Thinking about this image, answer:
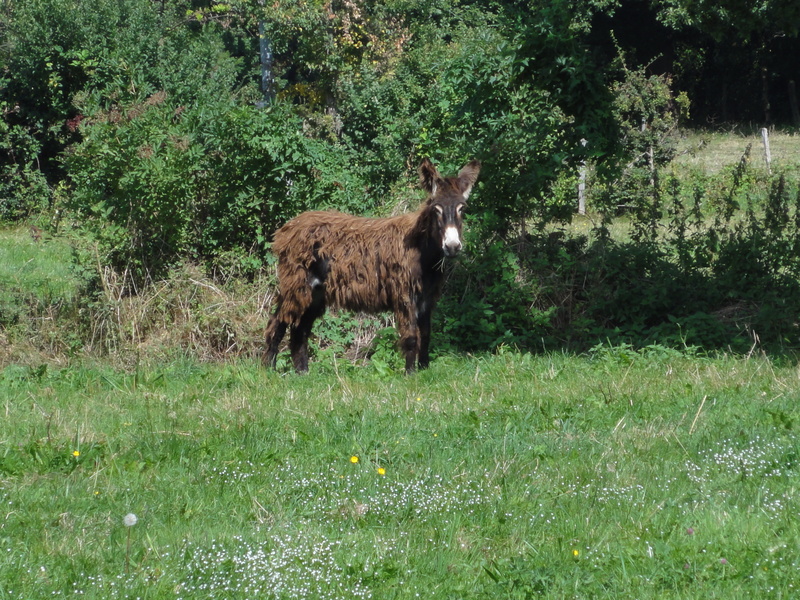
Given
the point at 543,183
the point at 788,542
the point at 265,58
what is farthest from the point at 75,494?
the point at 265,58

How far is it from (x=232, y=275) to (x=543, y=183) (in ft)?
14.7

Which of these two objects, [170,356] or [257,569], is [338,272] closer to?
[170,356]

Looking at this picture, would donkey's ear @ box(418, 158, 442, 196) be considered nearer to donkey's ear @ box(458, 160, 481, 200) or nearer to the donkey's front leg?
donkey's ear @ box(458, 160, 481, 200)

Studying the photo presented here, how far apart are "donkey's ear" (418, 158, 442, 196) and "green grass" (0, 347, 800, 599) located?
2285 millimetres

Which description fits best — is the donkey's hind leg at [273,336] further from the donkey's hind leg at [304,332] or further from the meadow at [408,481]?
the meadow at [408,481]

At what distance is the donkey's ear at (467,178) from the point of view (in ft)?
A: 32.1

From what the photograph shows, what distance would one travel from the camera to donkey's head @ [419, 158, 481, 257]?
930 centimetres

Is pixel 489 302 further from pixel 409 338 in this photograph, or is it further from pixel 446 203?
pixel 446 203

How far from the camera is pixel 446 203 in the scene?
9555 mm

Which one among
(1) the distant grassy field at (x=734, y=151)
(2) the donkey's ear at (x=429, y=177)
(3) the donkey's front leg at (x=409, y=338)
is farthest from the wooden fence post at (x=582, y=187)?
(1) the distant grassy field at (x=734, y=151)

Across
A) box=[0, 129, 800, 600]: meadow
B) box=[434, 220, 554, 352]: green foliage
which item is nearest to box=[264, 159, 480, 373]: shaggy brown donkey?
box=[0, 129, 800, 600]: meadow

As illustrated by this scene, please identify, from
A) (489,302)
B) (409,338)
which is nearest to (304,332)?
(409,338)

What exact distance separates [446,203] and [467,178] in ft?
1.74

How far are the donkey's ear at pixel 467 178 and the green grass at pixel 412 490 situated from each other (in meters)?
2.25
